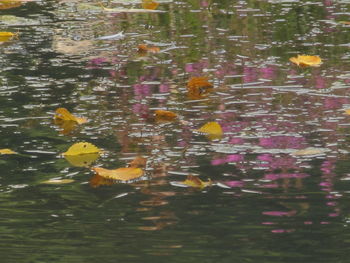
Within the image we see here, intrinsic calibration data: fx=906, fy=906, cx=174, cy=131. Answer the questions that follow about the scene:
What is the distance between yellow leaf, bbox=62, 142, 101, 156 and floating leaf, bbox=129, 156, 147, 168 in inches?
9.5

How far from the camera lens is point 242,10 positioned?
23.1 feet

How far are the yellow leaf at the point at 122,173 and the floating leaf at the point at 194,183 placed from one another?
180mm

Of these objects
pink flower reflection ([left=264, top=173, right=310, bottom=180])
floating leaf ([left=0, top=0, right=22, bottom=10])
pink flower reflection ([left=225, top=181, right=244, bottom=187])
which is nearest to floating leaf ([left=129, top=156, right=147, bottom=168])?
pink flower reflection ([left=225, top=181, right=244, bottom=187])

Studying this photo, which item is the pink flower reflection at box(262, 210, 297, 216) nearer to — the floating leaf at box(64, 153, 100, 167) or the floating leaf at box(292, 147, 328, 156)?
Result: the floating leaf at box(292, 147, 328, 156)

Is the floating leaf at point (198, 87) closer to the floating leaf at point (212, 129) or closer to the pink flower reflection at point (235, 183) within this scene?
the floating leaf at point (212, 129)

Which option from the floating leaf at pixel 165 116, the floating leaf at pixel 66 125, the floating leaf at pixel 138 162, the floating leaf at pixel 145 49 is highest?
the floating leaf at pixel 145 49

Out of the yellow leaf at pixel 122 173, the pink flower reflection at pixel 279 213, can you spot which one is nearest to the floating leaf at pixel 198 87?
the yellow leaf at pixel 122 173

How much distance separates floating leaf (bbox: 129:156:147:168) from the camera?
3.75m

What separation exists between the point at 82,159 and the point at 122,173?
0.35 m

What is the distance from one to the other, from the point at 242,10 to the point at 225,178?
3653mm

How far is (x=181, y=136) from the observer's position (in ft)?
13.7

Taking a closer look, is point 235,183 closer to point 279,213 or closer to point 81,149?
point 279,213

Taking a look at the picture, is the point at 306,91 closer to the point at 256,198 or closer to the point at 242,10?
the point at 256,198

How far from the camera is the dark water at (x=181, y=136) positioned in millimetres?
2971
